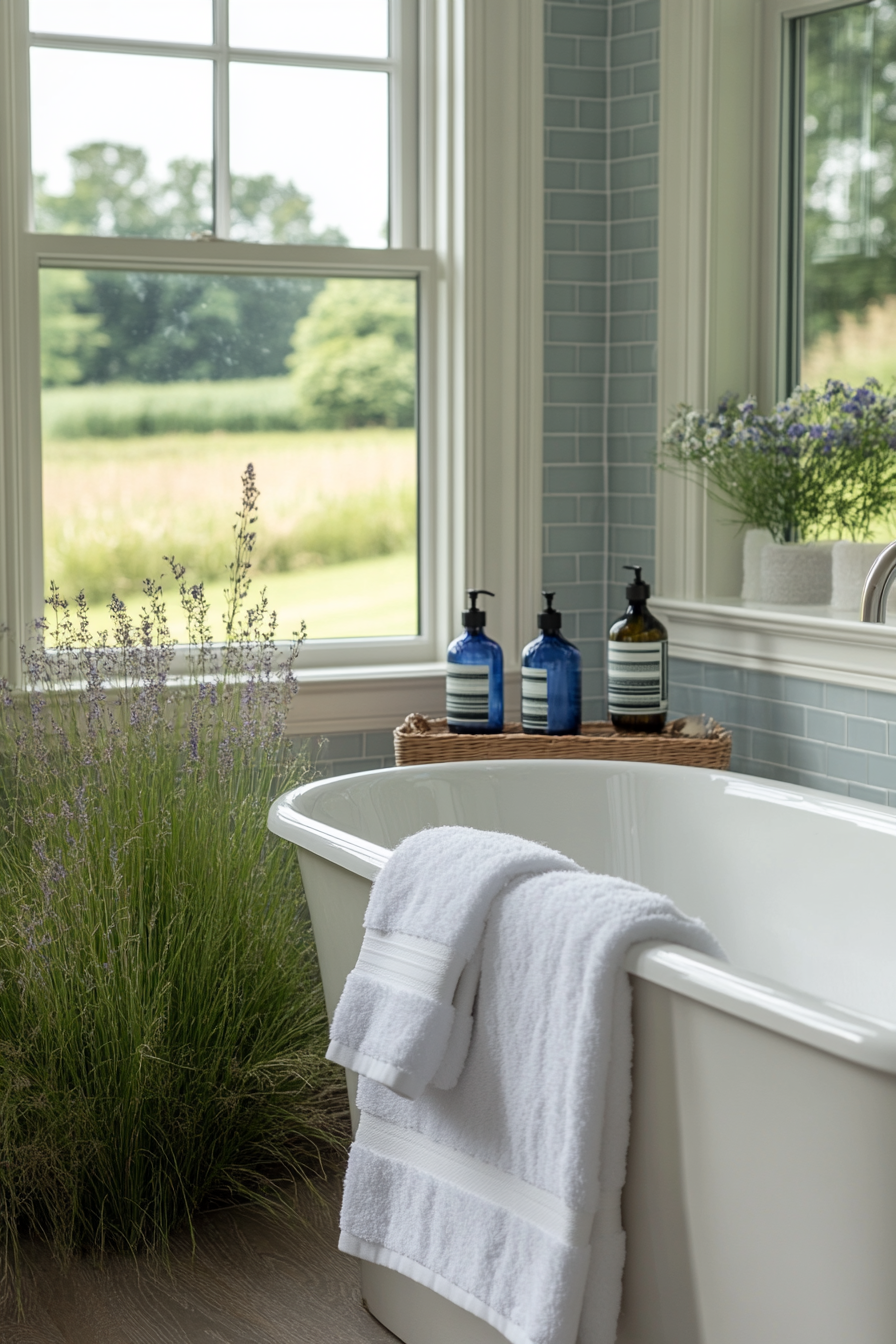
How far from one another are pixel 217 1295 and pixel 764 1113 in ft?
4.21

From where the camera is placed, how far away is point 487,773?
9.65 feet

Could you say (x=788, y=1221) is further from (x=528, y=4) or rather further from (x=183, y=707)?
(x=528, y=4)

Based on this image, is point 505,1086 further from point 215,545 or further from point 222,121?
point 222,121

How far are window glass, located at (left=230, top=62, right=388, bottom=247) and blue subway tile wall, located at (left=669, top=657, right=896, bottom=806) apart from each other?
138cm

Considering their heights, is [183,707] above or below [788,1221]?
above

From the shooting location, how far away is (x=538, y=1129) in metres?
1.76

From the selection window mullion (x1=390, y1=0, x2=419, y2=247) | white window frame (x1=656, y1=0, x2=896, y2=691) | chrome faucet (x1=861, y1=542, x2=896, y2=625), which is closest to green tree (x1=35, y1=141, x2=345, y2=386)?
window mullion (x1=390, y1=0, x2=419, y2=247)

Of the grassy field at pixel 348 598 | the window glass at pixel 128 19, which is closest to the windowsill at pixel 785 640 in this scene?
the grassy field at pixel 348 598

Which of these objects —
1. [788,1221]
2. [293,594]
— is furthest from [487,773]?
[788,1221]

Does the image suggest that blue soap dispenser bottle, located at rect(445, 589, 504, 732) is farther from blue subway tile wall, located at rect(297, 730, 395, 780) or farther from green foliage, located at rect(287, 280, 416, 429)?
green foliage, located at rect(287, 280, 416, 429)

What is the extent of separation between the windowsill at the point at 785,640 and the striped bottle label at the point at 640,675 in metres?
0.23

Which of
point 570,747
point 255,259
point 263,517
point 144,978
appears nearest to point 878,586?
point 570,747

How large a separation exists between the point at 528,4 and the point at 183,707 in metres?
1.91

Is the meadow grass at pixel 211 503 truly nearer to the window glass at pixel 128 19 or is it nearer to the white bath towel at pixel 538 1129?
the window glass at pixel 128 19
